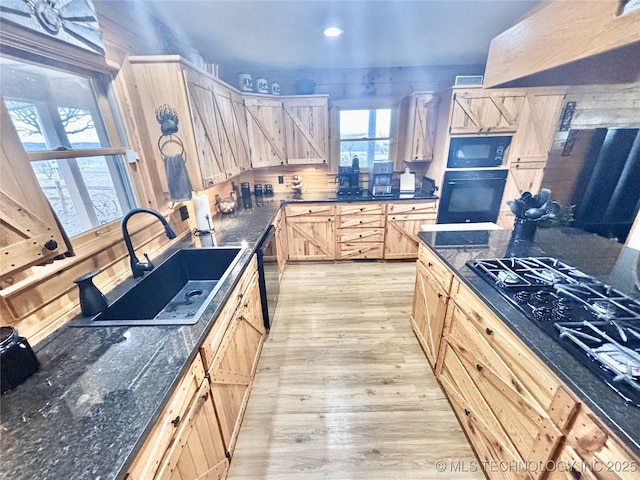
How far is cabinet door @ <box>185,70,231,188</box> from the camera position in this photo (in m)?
1.86

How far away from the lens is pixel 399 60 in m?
3.04

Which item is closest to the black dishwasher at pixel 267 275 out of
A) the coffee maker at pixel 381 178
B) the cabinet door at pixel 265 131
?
the cabinet door at pixel 265 131

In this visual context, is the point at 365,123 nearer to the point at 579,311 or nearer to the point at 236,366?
the point at 579,311

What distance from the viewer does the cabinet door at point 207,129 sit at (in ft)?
6.09

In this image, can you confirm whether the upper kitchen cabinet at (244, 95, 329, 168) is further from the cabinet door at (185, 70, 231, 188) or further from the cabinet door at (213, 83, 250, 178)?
the cabinet door at (185, 70, 231, 188)

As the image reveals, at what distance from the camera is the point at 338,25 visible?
6.72 ft

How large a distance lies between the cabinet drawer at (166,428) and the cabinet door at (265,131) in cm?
272

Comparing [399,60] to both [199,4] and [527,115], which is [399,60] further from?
[199,4]

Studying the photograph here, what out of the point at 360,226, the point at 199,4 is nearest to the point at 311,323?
the point at 360,226

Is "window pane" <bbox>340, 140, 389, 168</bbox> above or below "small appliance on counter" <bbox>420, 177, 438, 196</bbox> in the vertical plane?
above

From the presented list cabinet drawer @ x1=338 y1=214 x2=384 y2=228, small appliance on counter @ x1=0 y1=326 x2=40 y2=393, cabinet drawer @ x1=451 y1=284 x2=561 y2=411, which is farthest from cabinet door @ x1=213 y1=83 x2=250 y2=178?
cabinet drawer @ x1=451 y1=284 x2=561 y2=411

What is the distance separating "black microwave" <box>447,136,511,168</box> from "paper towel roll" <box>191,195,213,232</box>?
2.75 m

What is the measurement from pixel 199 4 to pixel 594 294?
9.15 feet

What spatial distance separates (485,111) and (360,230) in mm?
1964
